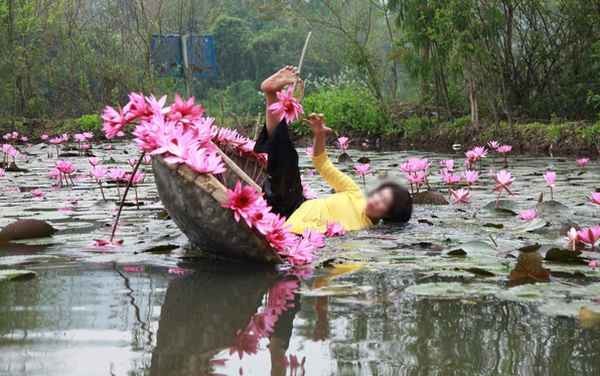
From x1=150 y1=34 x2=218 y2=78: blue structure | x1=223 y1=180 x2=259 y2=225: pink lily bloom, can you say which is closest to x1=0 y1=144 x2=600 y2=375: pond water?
x1=223 y1=180 x2=259 y2=225: pink lily bloom

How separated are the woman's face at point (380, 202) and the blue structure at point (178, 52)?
576 inches

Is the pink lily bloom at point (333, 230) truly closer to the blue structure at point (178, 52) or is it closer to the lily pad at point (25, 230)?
the lily pad at point (25, 230)

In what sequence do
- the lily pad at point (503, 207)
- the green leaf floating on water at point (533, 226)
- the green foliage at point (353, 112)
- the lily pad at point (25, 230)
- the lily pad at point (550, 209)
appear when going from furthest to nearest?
1. the green foliage at point (353, 112)
2. the lily pad at point (503, 207)
3. the lily pad at point (550, 209)
4. the green leaf floating on water at point (533, 226)
5. the lily pad at point (25, 230)

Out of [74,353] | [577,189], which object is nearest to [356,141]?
[577,189]

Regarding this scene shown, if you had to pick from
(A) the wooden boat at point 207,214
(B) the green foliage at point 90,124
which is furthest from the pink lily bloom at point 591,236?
(B) the green foliage at point 90,124

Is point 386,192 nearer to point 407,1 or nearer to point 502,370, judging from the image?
point 502,370

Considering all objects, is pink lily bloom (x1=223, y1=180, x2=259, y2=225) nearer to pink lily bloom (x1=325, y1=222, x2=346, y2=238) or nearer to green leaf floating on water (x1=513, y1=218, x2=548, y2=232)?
pink lily bloom (x1=325, y1=222, x2=346, y2=238)

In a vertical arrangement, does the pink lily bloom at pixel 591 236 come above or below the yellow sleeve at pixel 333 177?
below

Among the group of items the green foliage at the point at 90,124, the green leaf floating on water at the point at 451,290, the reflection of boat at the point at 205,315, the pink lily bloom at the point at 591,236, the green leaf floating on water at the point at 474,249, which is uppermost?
the green foliage at the point at 90,124

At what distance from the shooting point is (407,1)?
14227 millimetres

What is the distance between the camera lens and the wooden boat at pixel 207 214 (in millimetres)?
3111

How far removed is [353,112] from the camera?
15.3 meters

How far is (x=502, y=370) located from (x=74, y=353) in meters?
0.97

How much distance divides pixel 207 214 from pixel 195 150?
235mm
